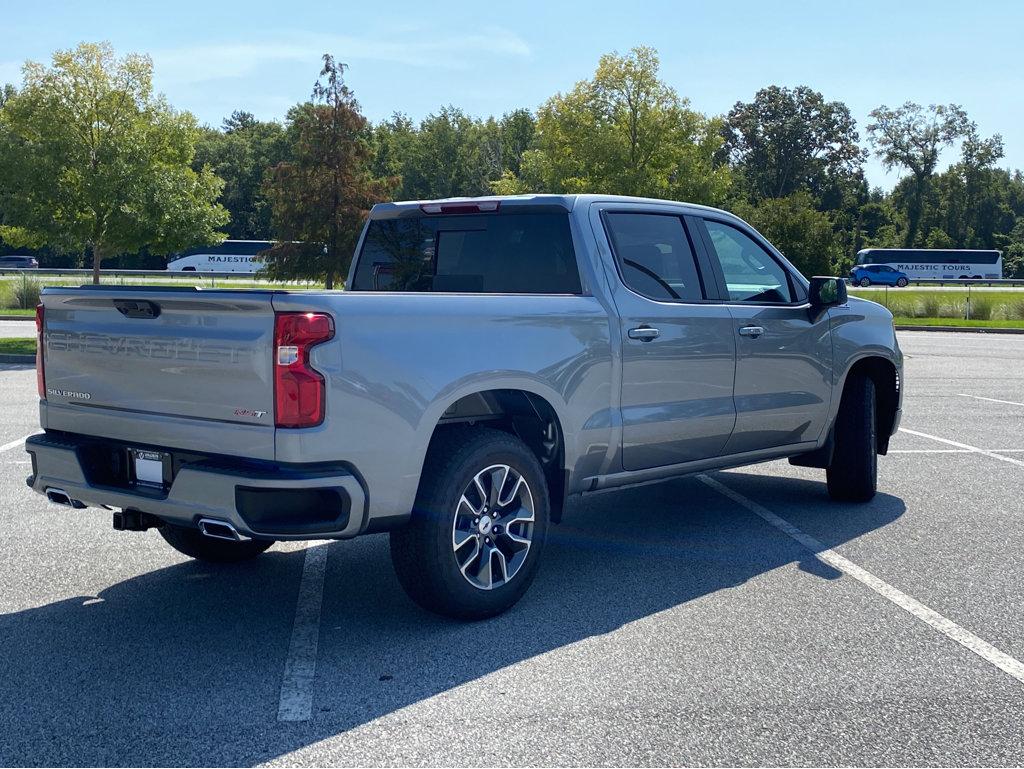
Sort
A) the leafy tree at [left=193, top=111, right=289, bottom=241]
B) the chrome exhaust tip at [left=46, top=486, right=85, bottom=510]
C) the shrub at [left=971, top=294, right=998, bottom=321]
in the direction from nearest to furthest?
1. the chrome exhaust tip at [left=46, top=486, right=85, bottom=510]
2. the shrub at [left=971, top=294, right=998, bottom=321]
3. the leafy tree at [left=193, top=111, right=289, bottom=241]

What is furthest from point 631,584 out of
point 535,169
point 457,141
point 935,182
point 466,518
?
point 935,182

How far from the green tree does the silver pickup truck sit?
1807 centimetres

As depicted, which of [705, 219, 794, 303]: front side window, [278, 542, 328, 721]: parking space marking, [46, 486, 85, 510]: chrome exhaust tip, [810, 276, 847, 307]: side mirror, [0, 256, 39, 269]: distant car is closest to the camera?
[278, 542, 328, 721]: parking space marking

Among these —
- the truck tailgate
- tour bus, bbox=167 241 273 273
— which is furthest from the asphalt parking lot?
tour bus, bbox=167 241 273 273

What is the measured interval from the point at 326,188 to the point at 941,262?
220 ft

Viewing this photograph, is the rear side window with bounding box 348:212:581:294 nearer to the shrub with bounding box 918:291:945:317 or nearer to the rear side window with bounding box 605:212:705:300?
the rear side window with bounding box 605:212:705:300

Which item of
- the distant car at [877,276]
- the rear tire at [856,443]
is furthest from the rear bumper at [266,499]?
the distant car at [877,276]

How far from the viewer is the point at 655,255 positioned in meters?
6.24

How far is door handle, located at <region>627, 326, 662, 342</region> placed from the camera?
579cm

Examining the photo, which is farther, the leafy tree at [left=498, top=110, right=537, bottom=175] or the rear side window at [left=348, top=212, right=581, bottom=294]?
the leafy tree at [left=498, top=110, right=537, bottom=175]

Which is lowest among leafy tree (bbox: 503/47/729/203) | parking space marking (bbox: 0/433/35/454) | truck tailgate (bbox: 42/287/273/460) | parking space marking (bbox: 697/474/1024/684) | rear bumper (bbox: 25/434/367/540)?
parking space marking (bbox: 697/474/1024/684)

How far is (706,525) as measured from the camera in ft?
23.4

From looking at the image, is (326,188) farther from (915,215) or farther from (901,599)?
(915,215)

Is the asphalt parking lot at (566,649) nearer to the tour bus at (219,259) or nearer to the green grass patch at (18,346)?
the green grass patch at (18,346)
